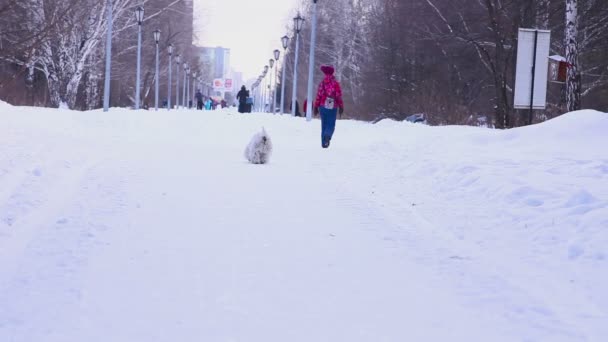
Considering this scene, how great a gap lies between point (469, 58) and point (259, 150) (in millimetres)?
23054

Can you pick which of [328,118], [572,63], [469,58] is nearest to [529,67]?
[572,63]

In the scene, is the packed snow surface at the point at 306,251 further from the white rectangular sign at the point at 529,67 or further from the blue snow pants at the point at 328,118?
the white rectangular sign at the point at 529,67

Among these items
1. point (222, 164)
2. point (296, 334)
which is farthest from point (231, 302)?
point (222, 164)

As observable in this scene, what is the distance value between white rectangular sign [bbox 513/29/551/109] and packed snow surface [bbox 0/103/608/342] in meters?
5.53

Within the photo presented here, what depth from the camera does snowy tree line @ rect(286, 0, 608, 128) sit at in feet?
76.8

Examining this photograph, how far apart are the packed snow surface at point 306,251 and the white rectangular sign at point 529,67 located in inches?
218

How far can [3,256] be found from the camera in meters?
4.88

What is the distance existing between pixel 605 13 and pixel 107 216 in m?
24.3

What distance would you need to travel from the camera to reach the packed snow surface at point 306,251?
3688mm

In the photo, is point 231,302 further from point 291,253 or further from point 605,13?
point 605,13

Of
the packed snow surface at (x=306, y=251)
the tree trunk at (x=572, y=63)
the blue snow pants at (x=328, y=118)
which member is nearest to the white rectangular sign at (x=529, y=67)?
the tree trunk at (x=572, y=63)

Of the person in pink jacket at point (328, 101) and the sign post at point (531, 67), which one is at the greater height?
the sign post at point (531, 67)

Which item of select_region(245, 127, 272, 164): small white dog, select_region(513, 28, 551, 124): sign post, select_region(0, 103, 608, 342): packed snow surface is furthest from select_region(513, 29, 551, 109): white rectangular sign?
select_region(245, 127, 272, 164): small white dog

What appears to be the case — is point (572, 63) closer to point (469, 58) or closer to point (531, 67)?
point (531, 67)
